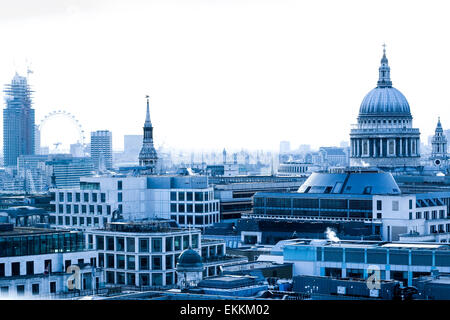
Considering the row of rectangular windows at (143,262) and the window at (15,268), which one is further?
the row of rectangular windows at (143,262)

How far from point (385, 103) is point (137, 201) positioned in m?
61.0

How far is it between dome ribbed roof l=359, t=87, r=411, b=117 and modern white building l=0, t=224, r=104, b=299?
102 meters

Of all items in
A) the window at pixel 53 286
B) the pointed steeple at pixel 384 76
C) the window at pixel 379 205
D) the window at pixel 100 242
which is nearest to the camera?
the window at pixel 53 286

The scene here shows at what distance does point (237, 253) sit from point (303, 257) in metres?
18.1

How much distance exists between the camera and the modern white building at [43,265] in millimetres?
54750

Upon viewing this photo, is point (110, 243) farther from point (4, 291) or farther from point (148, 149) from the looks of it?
point (148, 149)

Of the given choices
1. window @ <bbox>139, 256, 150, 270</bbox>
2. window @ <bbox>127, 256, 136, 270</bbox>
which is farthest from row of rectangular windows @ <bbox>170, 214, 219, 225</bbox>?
window @ <bbox>139, 256, 150, 270</bbox>

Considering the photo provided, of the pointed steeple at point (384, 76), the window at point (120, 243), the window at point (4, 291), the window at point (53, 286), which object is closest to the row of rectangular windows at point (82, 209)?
the window at point (120, 243)

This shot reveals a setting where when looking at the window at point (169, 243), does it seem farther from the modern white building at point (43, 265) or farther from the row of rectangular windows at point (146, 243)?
the modern white building at point (43, 265)

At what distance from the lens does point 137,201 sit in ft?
349

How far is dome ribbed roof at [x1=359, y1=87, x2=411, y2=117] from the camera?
156875 mm

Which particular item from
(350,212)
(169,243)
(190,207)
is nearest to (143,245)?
(169,243)

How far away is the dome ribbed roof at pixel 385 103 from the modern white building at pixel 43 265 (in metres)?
102
